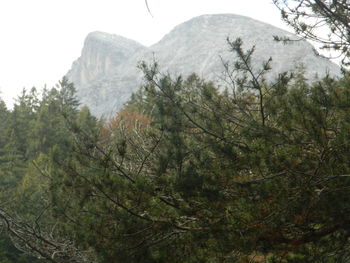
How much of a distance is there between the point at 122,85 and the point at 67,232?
119076 millimetres

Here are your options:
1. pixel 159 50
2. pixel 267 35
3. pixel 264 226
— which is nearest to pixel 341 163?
pixel 264 226

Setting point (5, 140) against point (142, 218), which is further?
point (5, 140)

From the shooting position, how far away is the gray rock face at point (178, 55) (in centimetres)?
9981

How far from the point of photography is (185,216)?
16.0 feet

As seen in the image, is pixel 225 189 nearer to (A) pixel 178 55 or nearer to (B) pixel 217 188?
(B) pixel 217 188

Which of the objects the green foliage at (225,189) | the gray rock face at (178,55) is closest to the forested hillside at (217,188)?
the green foliage at (225,189)

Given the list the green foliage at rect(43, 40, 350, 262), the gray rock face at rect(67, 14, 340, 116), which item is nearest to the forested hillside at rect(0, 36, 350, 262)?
the green foliage at rect(43, 40, 350, 262)

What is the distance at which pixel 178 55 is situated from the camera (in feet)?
408

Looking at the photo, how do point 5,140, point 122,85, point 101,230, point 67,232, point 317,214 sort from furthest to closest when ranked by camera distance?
point 122,85, point 5,140, point 67,232, point 101,230, point 317,214

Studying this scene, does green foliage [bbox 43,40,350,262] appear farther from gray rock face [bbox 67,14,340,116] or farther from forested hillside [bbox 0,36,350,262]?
gray rock face [bbox 67,14,340,116]

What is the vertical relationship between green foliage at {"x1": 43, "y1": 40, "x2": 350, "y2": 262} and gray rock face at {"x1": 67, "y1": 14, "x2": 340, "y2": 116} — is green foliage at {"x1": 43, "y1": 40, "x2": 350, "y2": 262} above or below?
below

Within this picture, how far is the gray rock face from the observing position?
99.8 meters

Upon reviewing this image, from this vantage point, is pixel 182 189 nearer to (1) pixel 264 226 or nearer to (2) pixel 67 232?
(1) pixel 264 226

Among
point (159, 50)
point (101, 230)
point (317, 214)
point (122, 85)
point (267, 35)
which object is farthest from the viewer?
point (159, 50)
